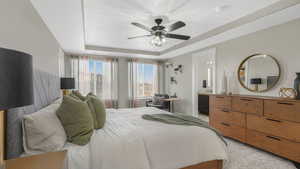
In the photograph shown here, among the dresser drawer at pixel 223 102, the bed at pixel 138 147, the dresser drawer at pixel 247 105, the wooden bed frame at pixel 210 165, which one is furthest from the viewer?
the dresser drawer at pixel 223 102

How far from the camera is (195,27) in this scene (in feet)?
10.6

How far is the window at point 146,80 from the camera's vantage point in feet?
19.4

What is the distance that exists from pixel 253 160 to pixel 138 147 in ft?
6.67

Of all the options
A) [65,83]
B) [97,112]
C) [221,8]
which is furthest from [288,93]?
[65,83]

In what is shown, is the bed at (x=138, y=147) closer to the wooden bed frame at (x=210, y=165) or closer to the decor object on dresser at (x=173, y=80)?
the wooden bed frame at (x=210, y=165)

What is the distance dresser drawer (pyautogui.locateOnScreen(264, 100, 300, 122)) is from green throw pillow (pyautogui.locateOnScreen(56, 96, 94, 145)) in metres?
2.82

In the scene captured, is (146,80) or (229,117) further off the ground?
(146,80)

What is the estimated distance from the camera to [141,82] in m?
5.95

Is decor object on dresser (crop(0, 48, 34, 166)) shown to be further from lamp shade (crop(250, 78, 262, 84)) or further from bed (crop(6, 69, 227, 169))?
lamp shade (crop(250, 78, 262, 84))

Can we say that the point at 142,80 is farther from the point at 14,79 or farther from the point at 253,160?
the point at 14,79

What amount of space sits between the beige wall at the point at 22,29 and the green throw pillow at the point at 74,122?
2.52 ft

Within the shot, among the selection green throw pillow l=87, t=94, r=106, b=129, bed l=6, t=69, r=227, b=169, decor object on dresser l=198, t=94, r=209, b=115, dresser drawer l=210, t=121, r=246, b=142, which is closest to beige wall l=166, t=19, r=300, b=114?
dresser drawer l=210, t=121, r=246, b=142

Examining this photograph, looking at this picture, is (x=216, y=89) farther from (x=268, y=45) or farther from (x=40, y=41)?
(x=40, y=41)

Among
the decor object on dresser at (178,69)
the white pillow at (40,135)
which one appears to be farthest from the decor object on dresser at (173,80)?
the white pillow at (40,135)
